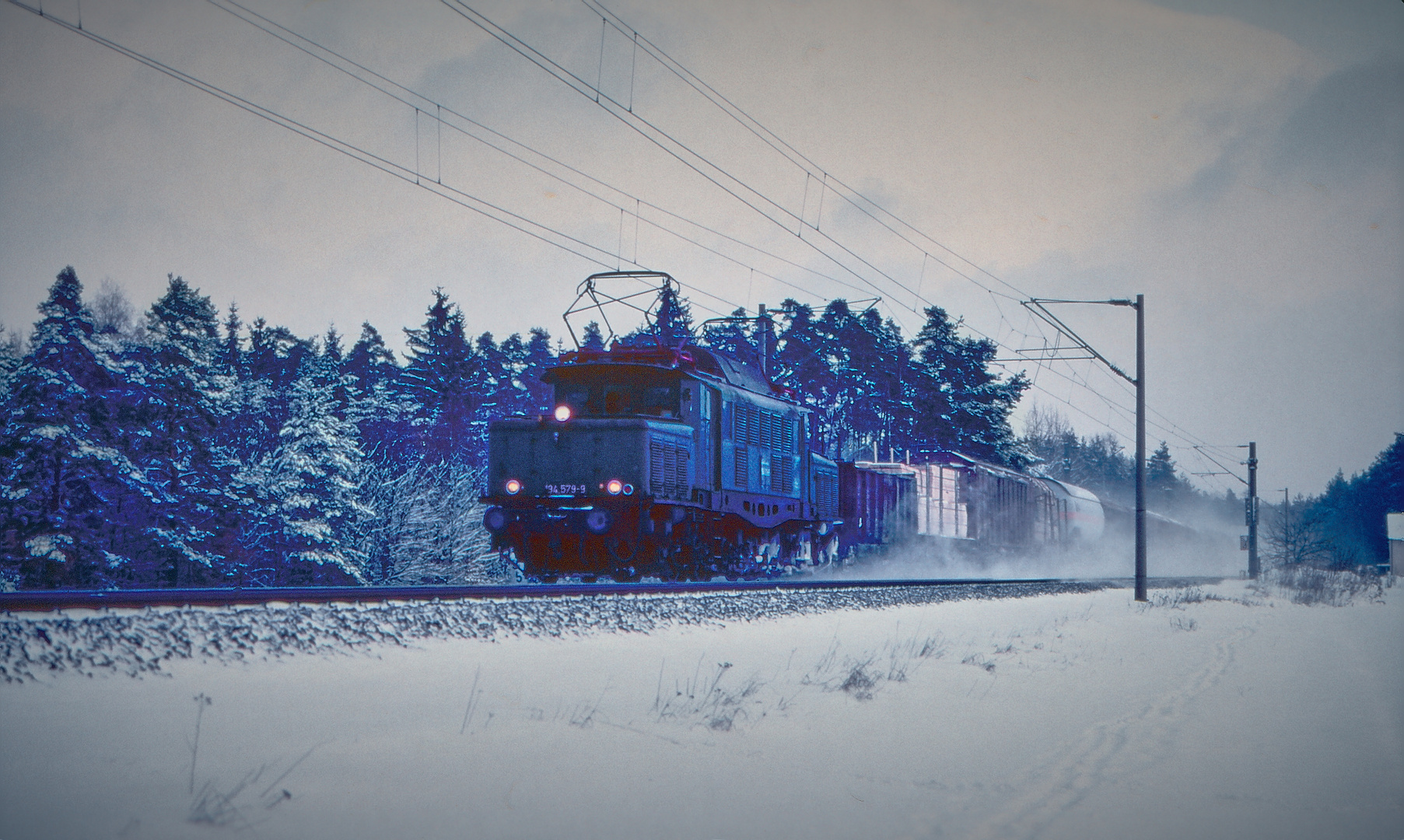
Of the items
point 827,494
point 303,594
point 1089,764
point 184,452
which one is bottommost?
point 1089,764

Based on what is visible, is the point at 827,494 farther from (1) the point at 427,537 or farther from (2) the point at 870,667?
(1) the point at 427,537

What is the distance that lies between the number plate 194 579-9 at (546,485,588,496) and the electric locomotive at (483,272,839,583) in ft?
0.06

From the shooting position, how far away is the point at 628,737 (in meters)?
7.00

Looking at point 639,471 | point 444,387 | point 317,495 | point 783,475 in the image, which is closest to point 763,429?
point 783,475

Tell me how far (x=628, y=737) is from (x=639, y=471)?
9.09 meters

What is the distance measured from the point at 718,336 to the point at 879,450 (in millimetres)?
12119

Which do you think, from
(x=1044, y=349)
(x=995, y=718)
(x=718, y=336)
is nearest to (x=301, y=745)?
(x=995, y=718)

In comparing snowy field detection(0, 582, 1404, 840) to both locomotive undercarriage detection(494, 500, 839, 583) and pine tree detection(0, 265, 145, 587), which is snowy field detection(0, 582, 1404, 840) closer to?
locomotive undercarriage detection(494, 500, 839, 583)

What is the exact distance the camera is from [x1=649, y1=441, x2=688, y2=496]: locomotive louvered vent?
16125 mm

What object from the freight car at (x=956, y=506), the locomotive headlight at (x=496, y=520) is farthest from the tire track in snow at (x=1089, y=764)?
the freight car at (x=956, y=506)

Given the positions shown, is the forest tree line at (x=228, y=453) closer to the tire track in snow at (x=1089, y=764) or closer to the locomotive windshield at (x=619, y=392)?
the locomotive windshield at (x=619, y=392)

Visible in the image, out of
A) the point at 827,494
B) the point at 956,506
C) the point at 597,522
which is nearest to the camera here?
the point at 597,522

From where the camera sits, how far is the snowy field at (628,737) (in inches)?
210

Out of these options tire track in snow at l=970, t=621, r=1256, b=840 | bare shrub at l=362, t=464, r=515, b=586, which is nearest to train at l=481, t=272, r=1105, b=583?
tire track in snow at l=970, t=621, r=1256, b=840
